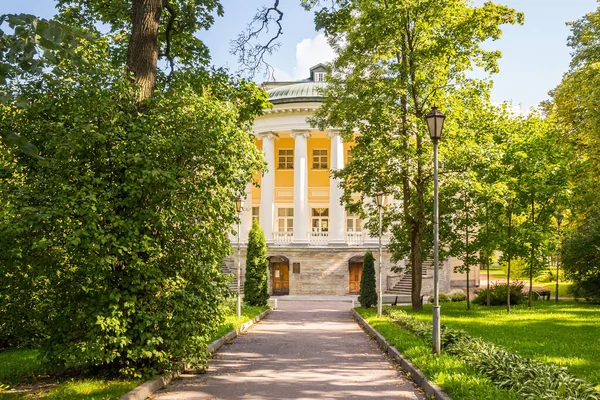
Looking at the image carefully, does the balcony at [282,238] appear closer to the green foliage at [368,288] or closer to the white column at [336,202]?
the white column at [336,202]

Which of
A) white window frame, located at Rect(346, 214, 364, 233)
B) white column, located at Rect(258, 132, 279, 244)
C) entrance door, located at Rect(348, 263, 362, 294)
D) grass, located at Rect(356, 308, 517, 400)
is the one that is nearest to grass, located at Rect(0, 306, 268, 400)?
grass, located at Rect(356, 308, 517, 400)

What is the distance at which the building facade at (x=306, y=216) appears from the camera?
43781mm

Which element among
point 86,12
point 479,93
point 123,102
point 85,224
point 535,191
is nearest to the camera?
point 85,224

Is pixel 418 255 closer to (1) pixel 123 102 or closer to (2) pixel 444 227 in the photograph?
(2) pixel 444 227

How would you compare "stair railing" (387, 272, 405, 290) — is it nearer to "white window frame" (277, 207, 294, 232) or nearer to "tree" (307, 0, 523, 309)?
"white window frame" (277, 207, 294, 232)

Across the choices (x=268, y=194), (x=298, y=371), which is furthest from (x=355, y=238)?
(x=298, y=371)

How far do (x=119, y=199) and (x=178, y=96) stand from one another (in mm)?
2254

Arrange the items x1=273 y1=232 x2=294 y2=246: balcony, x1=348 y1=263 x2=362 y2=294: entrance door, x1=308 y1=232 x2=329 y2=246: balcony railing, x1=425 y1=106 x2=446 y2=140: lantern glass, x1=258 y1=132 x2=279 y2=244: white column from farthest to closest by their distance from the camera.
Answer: x1=258 y1=132 x2=279 y2=244: white column, x1=273 y1=232 x2=294 y2=246: balcony, x1=308 y1=232 x2=329 y2=246: balcony railing, x1=348 y1=263 x2=362 y2=294: entrance door, x1=425 y1=106 x2=446 y2=140: lantern glass

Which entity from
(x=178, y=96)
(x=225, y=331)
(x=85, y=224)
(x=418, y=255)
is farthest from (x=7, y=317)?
(x=418, y=255)

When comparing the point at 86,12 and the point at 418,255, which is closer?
the point at 86,12

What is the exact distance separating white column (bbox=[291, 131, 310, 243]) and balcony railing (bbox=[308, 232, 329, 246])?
484mm

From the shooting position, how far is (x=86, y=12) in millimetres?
15773

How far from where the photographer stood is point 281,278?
45.1 metres

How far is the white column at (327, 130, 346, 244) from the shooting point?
44344 mm
